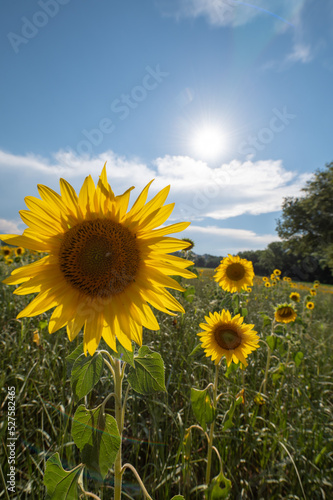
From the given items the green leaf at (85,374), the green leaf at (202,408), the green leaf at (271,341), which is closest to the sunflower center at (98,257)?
the green leaf at (85,374)

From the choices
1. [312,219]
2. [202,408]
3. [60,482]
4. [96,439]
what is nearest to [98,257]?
[96,439]

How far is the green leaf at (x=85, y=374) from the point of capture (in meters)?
0.81

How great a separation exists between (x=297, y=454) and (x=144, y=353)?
1.91 m

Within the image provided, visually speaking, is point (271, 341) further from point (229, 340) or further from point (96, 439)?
point (96, 439)

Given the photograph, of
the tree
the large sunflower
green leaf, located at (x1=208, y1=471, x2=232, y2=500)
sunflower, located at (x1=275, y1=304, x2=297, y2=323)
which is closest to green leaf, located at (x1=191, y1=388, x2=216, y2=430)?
green leaf, located at (x1=208, y1=471, x2=232, y2=500)

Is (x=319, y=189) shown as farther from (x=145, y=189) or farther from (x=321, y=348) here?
(x=145, y=189)

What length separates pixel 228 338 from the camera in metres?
1.83

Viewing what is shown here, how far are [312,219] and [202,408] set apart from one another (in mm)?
36740

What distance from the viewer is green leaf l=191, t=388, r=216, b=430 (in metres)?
1.35

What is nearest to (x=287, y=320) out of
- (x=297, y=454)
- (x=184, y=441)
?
(x=297, y=454)

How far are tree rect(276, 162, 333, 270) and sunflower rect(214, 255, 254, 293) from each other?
107ft

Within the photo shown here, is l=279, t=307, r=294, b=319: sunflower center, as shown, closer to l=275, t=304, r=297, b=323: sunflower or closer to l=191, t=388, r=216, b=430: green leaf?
l=275, t=304, r=297, b=323: sunflower

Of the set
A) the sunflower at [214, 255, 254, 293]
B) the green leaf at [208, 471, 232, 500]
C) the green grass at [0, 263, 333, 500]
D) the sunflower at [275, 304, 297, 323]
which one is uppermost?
the sunflower at [214, 255, 254, 293]

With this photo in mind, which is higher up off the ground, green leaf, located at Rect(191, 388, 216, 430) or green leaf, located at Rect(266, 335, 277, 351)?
green leaf, located at Rect(266, 335, 277, 351)
